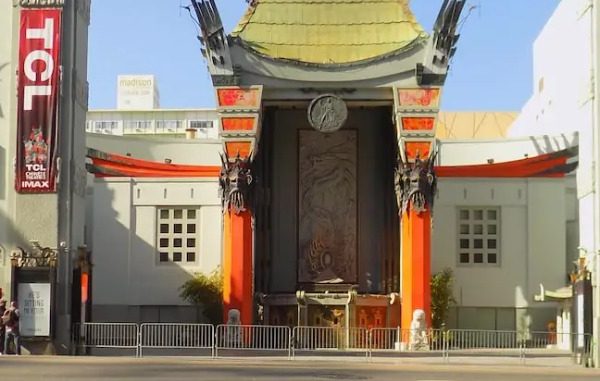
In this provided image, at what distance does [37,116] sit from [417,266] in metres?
18.3

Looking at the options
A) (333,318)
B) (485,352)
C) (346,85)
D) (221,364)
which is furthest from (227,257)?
(221,364)

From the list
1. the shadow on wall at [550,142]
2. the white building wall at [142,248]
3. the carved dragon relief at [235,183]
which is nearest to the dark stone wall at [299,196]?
the white building wall at [142,248]

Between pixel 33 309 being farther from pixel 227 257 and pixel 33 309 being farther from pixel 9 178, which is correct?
pixel 227 257

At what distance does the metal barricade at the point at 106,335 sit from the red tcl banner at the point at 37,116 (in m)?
5.10

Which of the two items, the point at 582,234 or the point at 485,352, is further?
the point at 485,352

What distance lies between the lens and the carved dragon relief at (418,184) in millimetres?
51094

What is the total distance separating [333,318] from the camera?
5238 cm

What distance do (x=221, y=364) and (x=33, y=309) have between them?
26.7 ft

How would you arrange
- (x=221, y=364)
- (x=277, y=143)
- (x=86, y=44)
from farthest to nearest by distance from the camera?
(x=277, y=143) → (x=86, y=44) → (x=221, y=364)

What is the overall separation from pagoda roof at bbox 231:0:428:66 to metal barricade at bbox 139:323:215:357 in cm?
1461

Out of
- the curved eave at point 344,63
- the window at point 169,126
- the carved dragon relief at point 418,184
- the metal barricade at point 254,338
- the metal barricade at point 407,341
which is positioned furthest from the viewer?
the window at point 169,126

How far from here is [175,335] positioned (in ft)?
141

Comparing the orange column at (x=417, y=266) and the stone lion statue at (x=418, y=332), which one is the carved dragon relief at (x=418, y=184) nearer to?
the orange column at (x=417, y=266)

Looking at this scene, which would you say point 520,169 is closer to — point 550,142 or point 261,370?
point 550,142
